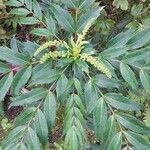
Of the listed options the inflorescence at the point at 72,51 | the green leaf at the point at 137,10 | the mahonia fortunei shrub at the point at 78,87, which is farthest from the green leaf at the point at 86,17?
the green leaf at the point at 137,10

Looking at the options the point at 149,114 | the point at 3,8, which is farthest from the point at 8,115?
the point at 149,114

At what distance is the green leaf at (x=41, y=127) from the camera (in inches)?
72.5

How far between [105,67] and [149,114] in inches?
54.2

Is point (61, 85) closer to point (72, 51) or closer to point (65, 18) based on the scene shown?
point (72, 51)

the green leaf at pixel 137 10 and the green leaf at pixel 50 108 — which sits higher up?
the green leaf at pixel 137 10

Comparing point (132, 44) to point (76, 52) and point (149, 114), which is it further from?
point (149, 114)

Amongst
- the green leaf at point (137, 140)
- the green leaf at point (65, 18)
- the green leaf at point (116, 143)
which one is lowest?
the green leaf at point (137, 140)

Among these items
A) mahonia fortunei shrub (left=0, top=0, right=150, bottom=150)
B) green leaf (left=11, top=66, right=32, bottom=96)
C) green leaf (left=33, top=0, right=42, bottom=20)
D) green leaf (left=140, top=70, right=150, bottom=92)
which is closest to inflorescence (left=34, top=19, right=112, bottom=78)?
mahonia fortunei shrub (left=0, top=0, right=150, bottom=150)

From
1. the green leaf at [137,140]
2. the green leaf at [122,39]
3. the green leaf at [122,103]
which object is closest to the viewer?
the green leaf at [137,140]

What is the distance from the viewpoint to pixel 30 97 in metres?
1.89

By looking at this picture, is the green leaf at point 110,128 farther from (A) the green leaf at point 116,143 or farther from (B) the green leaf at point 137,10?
(B) the green leaf at point 137,10

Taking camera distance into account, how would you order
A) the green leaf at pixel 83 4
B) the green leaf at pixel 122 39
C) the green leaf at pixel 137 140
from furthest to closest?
the green leaf at pixel 83 4
the green leaf at pixel 122 39
the green leaf at pixel 137 140

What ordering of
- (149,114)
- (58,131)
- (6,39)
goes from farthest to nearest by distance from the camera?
1. (6,39)
2. (58,131)
3. (149,114)

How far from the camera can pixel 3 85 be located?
6.29ft
